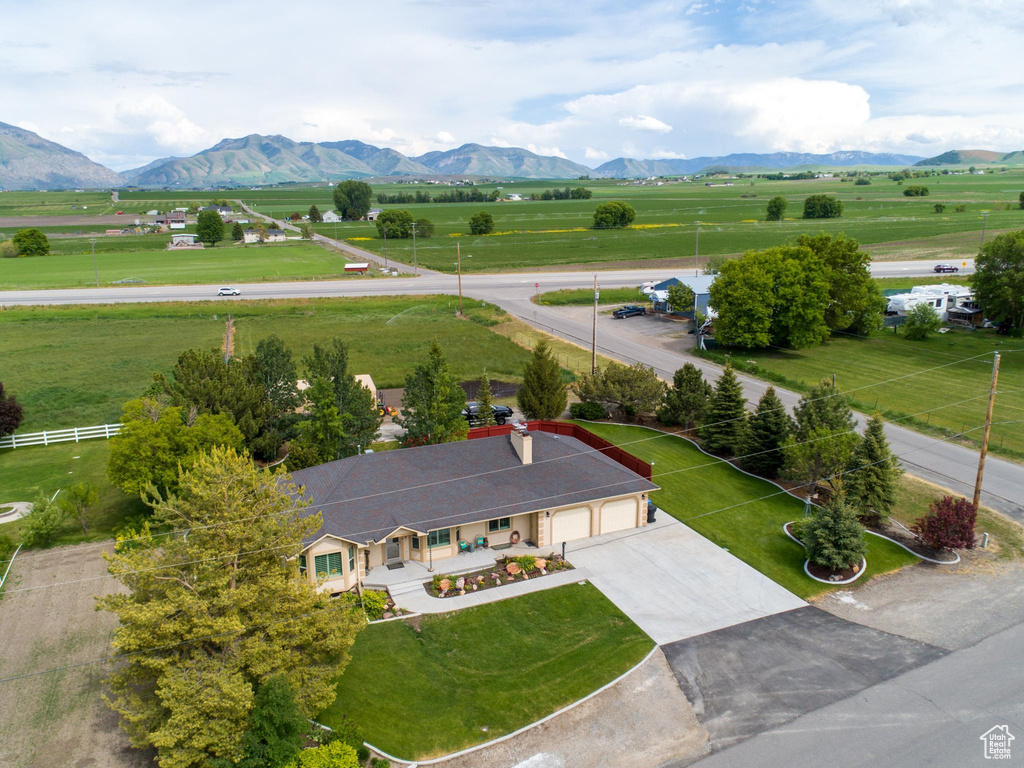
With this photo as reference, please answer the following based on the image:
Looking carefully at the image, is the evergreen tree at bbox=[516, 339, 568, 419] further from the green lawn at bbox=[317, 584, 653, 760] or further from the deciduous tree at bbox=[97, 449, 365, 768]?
the deciduous tree at bbox=[97, 449, 365, 768]

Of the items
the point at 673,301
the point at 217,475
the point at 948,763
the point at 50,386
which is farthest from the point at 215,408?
the point at 673,301

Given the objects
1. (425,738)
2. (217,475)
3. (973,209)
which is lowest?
(425,738)

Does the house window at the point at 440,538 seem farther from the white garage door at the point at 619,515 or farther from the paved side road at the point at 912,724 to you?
the paved side road at the point at 912,724

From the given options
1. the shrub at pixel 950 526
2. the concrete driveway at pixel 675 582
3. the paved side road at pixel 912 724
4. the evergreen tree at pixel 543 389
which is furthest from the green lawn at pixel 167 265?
the paved side road at pixel 912 724

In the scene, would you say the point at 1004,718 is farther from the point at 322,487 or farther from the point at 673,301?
the point at 673,301

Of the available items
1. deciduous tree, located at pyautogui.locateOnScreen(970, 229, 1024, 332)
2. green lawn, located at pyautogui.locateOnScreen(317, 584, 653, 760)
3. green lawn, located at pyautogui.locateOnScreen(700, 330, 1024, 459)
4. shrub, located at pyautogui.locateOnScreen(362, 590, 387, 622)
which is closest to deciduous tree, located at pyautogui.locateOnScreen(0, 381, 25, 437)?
shrub, located at pyautogui.locateOnScreen(362, 590, 387, 622)

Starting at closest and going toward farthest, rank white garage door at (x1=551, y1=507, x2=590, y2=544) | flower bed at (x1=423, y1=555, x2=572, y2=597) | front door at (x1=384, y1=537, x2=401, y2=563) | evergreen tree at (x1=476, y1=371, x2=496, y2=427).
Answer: flower bed at (x1=423, y1=555, x2=572, y2=597), front door at (x1=384, y1=537, x2=401, y2=563), white garage door at (x1=551, y1=507, x2=590, y2=544), evergreen tree at (x1=476, y1=371, x2=496, y2=427)

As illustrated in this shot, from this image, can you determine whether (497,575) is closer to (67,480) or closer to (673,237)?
(67,480)
